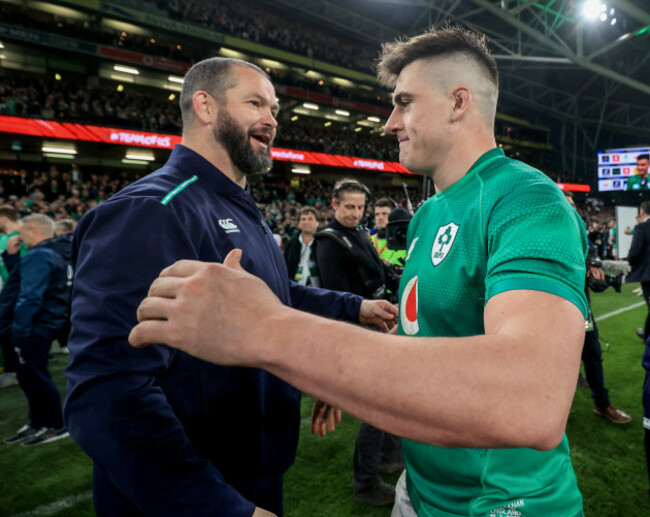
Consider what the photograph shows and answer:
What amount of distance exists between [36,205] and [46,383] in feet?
36.5

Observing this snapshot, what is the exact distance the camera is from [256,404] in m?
1.42

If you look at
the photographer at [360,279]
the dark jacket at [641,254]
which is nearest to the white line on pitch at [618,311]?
the dark jacket at [641,254]

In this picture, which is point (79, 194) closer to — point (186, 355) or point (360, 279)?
point (360, 279)

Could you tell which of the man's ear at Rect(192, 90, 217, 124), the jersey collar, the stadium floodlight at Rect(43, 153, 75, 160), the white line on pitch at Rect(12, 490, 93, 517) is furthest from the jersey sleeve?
the stadium floodlight at Rect(43, 153, 75, 160)

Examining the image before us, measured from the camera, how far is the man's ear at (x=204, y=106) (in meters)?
1.75

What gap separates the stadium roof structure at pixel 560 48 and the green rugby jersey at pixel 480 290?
67.7ft

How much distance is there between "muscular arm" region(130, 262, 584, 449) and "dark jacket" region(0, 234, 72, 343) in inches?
166

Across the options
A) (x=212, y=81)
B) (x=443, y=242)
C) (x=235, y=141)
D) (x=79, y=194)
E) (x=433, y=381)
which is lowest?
(x=433, y=381)

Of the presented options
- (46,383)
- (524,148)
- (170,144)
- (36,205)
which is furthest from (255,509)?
(524,148)

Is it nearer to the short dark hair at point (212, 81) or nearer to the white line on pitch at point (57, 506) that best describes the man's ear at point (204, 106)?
the short dark hair at point (212, 81)

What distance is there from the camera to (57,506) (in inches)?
119

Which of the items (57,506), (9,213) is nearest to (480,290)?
(57,506)

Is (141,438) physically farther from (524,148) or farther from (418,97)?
(524,148)

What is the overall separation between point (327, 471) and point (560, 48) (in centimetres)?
2353
